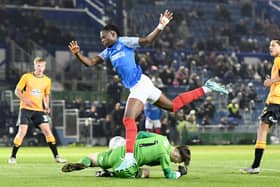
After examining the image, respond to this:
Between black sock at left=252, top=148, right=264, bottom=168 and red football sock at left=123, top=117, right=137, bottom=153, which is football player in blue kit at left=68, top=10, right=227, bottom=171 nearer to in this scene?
red football sock at left=123, top=117, right=137, bottom=153

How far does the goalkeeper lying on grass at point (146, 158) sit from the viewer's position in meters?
11.4

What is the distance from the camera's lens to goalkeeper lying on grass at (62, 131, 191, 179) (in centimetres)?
1140

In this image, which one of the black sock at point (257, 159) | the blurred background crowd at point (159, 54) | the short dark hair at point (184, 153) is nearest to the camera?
the short dark hair at point (184, 153)

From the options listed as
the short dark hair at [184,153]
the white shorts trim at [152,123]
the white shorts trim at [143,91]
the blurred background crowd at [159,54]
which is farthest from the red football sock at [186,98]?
the blurred background crowd at [159,54]

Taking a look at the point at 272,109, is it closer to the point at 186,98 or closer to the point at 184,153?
the point at 186,98

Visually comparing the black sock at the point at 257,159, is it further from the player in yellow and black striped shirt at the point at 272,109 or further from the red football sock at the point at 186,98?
the red football sock at the point at 186,98

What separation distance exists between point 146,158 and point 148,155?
0.27 feet

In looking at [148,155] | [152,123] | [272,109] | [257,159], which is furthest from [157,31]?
[152,123]

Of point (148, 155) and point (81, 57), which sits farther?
point (81, 57)

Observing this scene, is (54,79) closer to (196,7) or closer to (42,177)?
(196,7)

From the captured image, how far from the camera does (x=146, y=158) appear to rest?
11.6 m

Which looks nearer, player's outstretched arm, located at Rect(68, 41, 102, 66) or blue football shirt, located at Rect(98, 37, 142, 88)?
blue football shirt, located at Rect(98, 37, 142, 88)

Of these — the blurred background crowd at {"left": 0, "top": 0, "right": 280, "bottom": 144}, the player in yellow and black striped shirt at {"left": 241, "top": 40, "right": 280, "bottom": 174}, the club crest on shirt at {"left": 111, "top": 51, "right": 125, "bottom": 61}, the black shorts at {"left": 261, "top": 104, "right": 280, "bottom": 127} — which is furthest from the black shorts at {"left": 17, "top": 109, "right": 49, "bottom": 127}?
the blurred background crowd at {"left": 0, "top": 0, "right": 280, "bottom": 144}

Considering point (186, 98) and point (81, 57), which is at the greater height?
point (81, 57)
